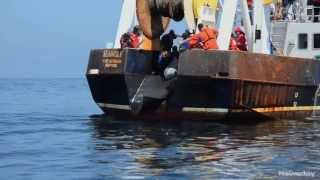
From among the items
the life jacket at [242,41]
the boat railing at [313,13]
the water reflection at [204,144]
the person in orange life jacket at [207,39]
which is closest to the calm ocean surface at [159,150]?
the water reflection at [204,144]

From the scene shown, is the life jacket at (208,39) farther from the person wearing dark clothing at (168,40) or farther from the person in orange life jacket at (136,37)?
the person in orange life jacket at (136,37)

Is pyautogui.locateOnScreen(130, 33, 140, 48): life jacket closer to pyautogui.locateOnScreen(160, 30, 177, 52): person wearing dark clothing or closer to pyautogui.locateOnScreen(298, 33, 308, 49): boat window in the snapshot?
pyautogui.locateOnScreen(160, 30, 177, 52): person wearing dark clothing

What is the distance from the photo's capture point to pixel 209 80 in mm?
17172

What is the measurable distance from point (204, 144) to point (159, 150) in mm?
1233

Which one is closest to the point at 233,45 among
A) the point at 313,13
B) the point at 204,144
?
the point at 313,13

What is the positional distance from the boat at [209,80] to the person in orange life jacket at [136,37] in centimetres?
47

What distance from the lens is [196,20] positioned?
1972cm

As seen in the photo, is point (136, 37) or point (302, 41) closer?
point (136, 37)

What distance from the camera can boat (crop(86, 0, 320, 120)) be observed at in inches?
680

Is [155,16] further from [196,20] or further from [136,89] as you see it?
[136,89]

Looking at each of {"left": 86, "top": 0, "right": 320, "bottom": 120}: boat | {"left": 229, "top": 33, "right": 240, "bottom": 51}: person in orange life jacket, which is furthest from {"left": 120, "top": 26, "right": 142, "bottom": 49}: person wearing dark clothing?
{"left": 229, "top": 33, "right": 240, "bottom": 51}: person in orange life jacket

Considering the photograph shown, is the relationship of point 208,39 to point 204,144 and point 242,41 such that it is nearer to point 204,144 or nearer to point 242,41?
point 242,41

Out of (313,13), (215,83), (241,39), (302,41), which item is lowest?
(215,83)

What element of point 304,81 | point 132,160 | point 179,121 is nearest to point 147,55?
point 179,121
